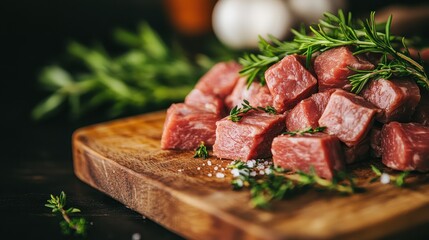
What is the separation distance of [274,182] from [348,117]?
54cm

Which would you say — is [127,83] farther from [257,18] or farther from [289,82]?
[289,82]

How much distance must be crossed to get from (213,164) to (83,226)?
2.47 ft

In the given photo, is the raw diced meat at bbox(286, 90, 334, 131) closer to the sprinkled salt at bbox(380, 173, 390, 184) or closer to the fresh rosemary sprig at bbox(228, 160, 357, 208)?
the fresh rosemary sprig at bbox(228, 160, 357, 208)

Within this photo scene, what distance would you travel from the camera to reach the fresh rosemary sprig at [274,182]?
2527 millimetres

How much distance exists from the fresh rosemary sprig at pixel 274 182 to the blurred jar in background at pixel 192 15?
3.20 m

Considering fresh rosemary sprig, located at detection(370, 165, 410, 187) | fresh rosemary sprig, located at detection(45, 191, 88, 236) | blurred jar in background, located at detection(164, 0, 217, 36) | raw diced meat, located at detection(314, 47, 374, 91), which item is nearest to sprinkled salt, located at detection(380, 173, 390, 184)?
fresh rosemary sprig, located at detection(370, 165, 410, 187)

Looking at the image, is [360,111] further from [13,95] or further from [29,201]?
[13,95]

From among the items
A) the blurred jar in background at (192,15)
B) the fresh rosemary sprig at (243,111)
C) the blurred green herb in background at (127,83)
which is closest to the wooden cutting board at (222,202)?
the fresh rosemary sprig at (243,111)

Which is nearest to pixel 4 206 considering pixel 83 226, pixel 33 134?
pixel 83 226

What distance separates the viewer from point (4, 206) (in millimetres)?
3111

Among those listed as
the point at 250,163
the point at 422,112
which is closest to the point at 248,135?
the point at 250,163

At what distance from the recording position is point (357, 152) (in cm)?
296

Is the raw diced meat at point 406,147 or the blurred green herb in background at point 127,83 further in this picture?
the blurred green herb in background at point 127,83

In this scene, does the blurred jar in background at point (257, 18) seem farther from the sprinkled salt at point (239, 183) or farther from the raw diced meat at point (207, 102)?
the sprinkled salt at point (239, 183)
